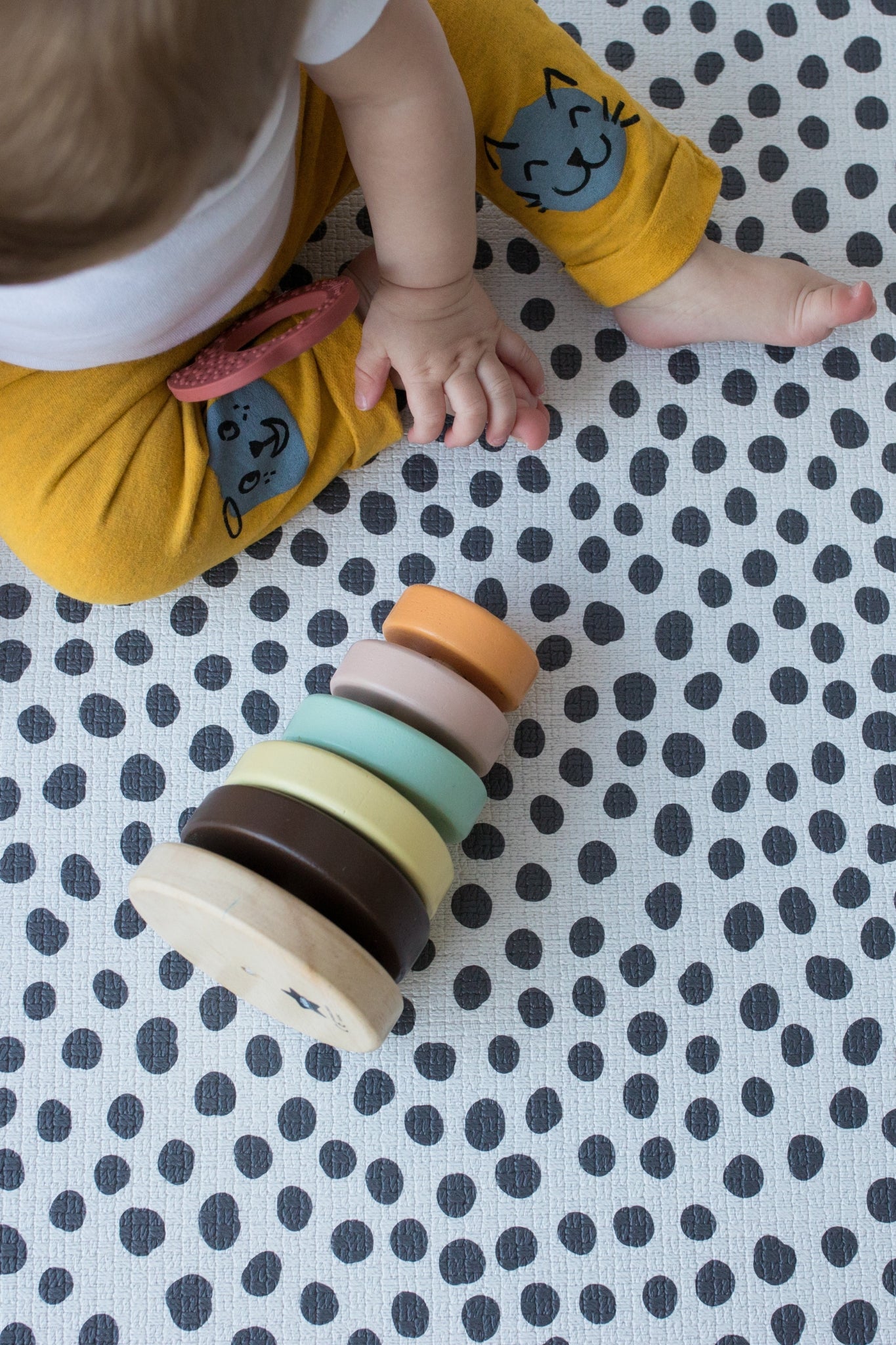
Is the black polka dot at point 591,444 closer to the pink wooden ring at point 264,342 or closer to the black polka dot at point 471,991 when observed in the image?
the pink wooden ring at point 264,342

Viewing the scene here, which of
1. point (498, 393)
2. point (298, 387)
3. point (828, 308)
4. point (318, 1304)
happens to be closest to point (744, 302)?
point (828, 308)

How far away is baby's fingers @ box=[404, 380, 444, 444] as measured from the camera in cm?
56

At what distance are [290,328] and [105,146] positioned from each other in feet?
0.79

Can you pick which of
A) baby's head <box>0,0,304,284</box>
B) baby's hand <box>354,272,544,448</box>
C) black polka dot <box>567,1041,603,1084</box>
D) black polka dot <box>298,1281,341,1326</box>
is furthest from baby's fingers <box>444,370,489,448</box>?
black polka dot <box>298,1281,341,1326</box>

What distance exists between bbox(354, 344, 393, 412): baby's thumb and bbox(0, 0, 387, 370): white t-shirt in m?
0.07

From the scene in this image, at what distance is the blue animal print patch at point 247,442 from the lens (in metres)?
0.55

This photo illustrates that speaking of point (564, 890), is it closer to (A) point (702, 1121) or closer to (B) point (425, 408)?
(A) point (702, 1121)

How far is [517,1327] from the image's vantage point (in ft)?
1.78

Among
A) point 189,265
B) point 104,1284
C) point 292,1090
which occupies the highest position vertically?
point 189,265

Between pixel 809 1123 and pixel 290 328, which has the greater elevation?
pixel 290 328

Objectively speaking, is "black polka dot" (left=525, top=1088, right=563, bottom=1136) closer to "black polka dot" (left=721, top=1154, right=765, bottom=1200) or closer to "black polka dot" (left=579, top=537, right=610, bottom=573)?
"black polka dot" (left=721, top=1154, right=765, bottom=1200)

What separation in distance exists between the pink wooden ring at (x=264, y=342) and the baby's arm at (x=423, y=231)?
23 millimetres

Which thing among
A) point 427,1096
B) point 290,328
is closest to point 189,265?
point 290,328

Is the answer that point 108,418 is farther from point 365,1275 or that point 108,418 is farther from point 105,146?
point 365,1275
